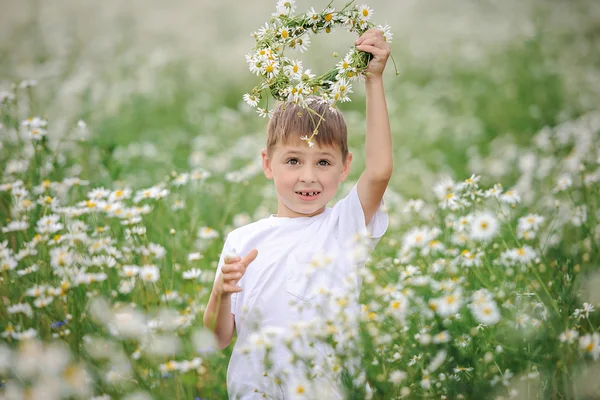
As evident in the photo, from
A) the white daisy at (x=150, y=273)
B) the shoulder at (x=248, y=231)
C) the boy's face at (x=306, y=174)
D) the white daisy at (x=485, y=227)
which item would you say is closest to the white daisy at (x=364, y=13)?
the boy's face at (x=306, y=174)

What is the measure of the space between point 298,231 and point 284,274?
165mm

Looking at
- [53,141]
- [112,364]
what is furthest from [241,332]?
[53,141]

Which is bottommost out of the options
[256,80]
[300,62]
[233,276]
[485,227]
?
[233,276]

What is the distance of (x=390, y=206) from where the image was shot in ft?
13.1

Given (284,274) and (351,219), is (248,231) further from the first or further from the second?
(351,219)

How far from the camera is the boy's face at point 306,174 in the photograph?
214cm

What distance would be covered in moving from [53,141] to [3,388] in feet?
7.80

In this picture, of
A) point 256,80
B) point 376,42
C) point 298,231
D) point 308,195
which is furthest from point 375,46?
point 256,80

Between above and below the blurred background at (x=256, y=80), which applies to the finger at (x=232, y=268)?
below

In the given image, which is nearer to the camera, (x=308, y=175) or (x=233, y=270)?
(x=233, y=270)

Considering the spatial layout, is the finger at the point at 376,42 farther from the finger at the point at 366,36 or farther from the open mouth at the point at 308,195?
the open mouth at the point at 308,195

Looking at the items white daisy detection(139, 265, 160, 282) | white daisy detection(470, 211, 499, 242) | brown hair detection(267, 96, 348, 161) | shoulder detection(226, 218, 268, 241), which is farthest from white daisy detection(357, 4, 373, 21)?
white daisy detection(139, 265, 160, 282)

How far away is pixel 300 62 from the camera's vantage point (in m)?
1.96

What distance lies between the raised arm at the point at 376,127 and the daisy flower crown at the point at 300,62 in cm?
3
